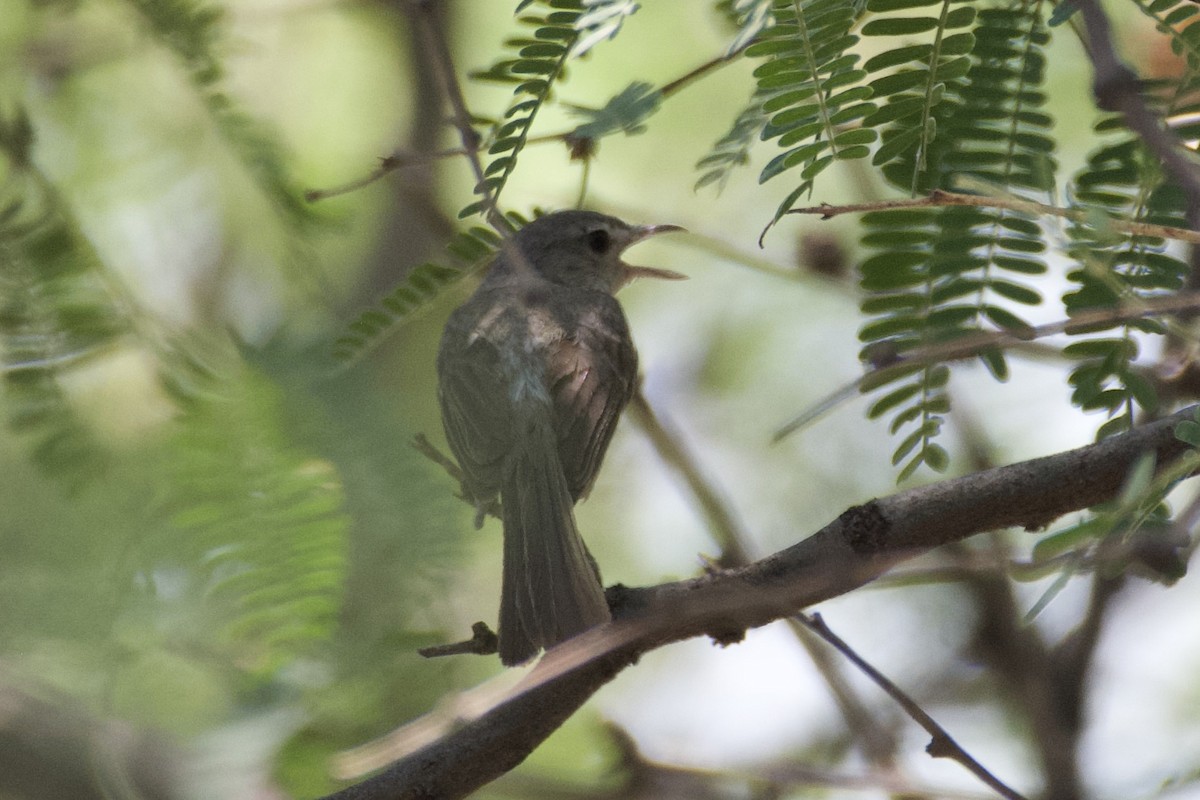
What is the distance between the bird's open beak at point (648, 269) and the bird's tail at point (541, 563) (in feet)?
3.43

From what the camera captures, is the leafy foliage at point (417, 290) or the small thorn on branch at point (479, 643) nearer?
the small thorn on branch at point (479, 643)

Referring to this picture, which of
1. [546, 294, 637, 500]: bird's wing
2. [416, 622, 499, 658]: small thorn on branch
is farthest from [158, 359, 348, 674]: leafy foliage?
[546, 294, 637, 500]: bird's wing

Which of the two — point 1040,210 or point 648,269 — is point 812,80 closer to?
point 1040,210

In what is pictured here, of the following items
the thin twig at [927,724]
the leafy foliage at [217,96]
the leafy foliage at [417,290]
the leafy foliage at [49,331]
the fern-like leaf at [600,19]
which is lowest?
the thin twig at [927,724]

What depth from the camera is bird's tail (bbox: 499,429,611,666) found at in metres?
2.81

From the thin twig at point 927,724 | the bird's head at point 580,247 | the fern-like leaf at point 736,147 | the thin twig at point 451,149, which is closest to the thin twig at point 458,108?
the thin twig at point 451,149

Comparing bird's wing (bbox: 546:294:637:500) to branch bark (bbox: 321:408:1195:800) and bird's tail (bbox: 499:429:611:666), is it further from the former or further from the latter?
branch bark (bbox: 321:408:1195:800)

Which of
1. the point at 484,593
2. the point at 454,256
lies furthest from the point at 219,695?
the point at 454,256

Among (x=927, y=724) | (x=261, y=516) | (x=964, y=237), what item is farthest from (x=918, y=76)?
(x=261, y=516)

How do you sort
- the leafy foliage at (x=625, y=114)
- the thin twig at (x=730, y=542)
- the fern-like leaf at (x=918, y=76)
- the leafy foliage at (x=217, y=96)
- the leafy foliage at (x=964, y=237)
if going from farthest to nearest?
the thin twig at (x=730, y=542), the leafy foliage at (x=217, y=96), the leafy foliage at (x=964, y=237), the fern-like leaf at (x=918, y=76), the leafy foliage at (x=625, y=114)

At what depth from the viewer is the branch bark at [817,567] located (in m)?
2.40

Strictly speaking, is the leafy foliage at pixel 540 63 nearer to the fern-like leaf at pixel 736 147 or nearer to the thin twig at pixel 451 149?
the thin twig at pixel 451 149

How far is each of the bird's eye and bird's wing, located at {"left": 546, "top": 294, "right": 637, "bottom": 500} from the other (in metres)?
0.95

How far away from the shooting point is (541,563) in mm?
3096
